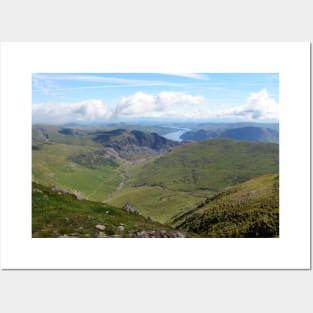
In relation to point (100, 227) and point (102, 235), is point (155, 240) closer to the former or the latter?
point (102, 235)

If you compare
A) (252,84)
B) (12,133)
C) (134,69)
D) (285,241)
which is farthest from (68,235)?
(252,84)

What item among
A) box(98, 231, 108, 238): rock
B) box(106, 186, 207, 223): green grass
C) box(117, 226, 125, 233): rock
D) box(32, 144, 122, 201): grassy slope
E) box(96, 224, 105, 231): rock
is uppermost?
box(96, 224, 105, 231): rock

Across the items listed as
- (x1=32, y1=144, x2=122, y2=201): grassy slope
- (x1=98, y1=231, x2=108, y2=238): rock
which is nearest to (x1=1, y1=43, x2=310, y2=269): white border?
(x1=98, y1=231, x2=108, y2=238): rock

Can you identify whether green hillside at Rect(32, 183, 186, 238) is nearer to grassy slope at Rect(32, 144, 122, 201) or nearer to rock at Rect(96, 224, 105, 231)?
rock at Rect(96, 224, 105, 231)

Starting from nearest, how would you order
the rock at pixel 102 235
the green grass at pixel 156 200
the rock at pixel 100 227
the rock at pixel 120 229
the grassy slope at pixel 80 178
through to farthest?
1. the rock at pixel 102 235
2. the rock at pixel 100 227
3. the rock at pixel 120 229
4. the green grass at pixel 156 200
5. the grassy slope at pixel 80 178

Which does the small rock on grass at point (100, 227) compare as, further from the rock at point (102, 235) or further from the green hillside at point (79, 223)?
the rock at point (102, 235)

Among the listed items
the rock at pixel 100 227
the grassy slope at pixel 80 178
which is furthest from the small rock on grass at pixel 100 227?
the grassy slope at pixel 80 178
